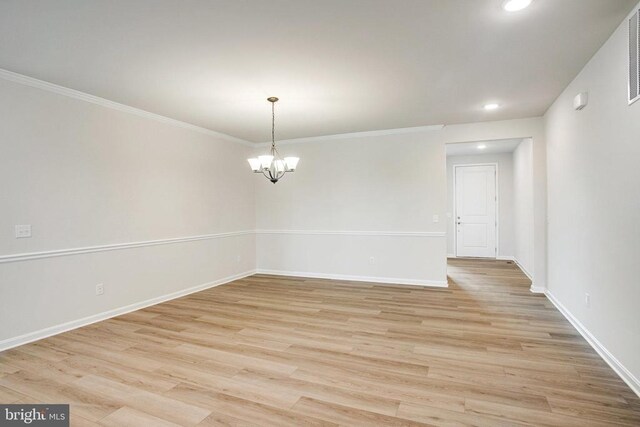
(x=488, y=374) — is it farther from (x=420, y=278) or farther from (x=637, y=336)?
(x=420, y=278)

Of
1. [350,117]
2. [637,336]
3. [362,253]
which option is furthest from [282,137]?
[637,336]

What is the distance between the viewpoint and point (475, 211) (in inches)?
336

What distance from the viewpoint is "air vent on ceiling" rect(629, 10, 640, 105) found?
222 centimetres

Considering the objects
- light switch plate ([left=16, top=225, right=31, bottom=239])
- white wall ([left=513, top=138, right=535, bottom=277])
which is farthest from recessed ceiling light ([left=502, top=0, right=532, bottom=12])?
light switch plate ([left=16, top=225, right=31, bottom=239])

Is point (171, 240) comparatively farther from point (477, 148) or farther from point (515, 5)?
point (477, 148)

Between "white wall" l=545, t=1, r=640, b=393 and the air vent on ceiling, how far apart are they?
0.09 meters

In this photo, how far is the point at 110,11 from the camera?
2.23m

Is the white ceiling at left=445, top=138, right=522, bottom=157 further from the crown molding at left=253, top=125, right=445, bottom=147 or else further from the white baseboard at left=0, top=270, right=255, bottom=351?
the white baseboard at left=0, top=270, right=255, bottom=351

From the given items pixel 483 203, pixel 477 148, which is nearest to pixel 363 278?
pixel 477 148

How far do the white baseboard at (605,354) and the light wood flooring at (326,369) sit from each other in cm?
5

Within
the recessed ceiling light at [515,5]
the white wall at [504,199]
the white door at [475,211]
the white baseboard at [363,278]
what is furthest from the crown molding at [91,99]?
the white wall at [504,199]

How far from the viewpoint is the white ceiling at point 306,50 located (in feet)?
7.39

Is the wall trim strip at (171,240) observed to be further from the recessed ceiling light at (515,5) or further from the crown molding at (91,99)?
the recessed ceiling light at (515,5)

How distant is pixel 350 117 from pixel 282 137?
177 cm
